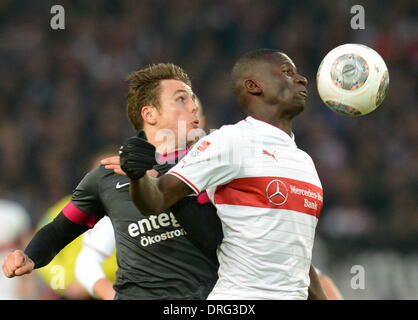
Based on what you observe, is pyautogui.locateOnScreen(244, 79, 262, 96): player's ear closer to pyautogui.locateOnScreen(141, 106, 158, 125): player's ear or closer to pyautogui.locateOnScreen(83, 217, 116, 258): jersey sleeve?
pyautogui.locateOnScreen(141, 106, 158, 125): player's ear

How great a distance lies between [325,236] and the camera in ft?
32.4

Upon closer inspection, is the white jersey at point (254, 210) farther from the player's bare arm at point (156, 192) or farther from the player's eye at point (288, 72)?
the player's eye at point (288, 72)

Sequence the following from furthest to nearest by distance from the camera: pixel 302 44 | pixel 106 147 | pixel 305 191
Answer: pixel 302 44
pixel 106 147
pixel 305 191

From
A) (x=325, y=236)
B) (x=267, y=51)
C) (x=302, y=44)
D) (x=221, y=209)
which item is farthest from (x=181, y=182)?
(x=302, y=44)

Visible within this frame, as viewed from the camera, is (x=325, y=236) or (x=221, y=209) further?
(x=325, y=236)

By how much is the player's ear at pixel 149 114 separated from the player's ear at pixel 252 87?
22.9 inches

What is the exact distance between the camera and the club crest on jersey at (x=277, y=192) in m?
3.79

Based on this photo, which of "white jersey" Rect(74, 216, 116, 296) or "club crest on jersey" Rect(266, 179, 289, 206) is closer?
"club crest on jersey" Rect(266, 179, 289, 206)

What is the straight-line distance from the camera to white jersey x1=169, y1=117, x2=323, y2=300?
3.76 meters

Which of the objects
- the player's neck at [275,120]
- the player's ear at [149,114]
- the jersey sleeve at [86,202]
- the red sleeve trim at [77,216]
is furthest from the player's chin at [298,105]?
the red sleeve trim at [77,216]

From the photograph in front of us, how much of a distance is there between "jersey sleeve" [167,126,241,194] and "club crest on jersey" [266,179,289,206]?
173 millimetres

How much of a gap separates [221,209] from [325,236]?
6197 millimetres

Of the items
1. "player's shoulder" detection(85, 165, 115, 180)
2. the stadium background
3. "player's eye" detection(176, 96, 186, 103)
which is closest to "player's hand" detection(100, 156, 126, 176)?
"player's shoulder" detection(85, 165, 115, 180)
